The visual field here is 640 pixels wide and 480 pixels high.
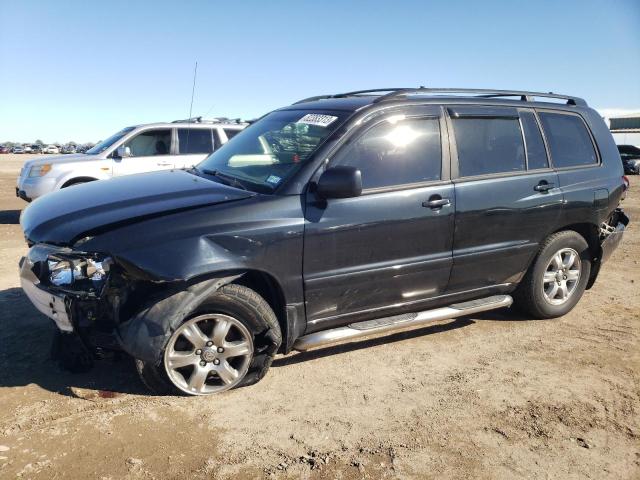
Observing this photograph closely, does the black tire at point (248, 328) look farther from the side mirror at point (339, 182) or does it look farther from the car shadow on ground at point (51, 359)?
the side mirror at point (339, 182)

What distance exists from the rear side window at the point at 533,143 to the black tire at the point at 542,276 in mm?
662

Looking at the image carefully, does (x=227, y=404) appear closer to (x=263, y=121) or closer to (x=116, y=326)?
(x=116, y=326)

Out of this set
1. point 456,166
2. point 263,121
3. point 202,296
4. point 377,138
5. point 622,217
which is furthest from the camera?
point 622,217

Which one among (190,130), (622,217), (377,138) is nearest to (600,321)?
(622,217)

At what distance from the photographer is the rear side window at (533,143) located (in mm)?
4582

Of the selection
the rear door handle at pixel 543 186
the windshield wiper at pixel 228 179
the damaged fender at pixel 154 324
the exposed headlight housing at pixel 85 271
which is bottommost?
the damaged fender at pixel 154 324

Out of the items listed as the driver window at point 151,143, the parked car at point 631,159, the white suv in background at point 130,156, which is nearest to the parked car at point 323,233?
the white suv in background at point 130,156

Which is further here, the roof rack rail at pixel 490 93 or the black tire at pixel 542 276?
the black tire at pixel 542 276

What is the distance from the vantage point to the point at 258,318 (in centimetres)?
340

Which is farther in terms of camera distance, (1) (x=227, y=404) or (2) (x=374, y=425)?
(1) (x=227, y=404)

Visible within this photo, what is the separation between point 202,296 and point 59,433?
1.07 m

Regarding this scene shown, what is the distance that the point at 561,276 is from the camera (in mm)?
4898

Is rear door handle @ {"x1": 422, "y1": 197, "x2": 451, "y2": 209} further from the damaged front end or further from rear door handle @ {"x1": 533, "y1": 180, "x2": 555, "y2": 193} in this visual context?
the damaged front end

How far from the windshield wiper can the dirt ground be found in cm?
132
